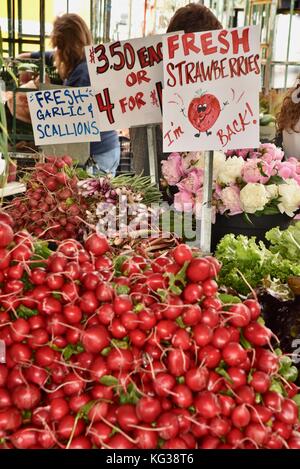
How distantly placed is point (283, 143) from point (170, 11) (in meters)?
4.26

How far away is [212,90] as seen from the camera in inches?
81.6

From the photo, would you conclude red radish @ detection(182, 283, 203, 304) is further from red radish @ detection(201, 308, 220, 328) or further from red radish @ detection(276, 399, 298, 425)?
red radish @ detection(276, 399, 298, 425)

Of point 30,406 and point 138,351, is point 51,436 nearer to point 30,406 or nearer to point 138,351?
point 30,406

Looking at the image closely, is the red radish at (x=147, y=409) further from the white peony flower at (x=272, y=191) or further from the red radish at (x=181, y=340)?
the white peony flower at (x=272, y=191)

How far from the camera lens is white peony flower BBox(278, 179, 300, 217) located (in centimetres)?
258

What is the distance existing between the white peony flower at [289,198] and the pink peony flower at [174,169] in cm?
46

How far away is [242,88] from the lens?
6.68 feet

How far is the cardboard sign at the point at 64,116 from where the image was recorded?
269 cm

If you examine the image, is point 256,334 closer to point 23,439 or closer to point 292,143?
point 23,439

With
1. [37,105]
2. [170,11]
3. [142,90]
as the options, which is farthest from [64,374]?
[170,11]

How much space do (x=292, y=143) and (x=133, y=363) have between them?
2365 millimetres

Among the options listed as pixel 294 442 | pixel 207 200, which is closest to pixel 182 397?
pixel 294 442

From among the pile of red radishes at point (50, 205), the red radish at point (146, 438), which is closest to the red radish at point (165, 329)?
the red radish at point (146, 438)

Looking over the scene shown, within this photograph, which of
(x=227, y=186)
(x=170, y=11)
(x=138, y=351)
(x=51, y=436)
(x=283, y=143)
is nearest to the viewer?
(x=51, y=436)
